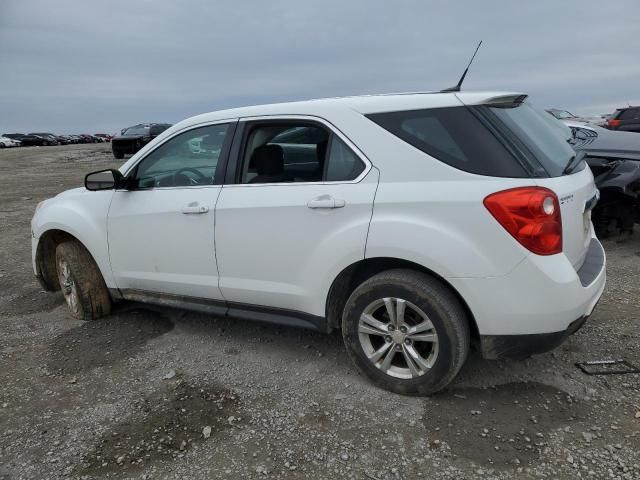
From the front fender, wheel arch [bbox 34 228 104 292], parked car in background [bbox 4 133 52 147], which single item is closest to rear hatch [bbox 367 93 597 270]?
the front fender

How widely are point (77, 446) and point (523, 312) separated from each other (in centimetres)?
243

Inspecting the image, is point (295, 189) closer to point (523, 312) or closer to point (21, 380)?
point (523, 312)

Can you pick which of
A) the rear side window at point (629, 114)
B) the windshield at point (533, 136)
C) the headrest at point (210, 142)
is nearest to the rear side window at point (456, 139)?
the windshield at point (533, 136)

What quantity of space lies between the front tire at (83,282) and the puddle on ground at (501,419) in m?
2.90

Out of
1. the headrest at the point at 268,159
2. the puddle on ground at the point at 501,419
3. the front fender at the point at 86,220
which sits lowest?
the puddle on ground at the point at 501,419

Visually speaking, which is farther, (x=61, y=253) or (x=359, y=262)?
(x=61, y=253)

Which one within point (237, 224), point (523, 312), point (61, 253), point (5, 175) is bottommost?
point (5, 175)

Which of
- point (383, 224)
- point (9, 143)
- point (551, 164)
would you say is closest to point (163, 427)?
point (383, 224)

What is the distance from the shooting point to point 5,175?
1917 centimetres

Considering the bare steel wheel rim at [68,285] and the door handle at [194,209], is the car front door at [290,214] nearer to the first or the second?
the door handle at [194,209]

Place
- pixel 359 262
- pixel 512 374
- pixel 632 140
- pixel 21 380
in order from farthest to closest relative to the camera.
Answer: pixel 632 140 < pixel 21 380 < pixel 512 374 < pixel 359 262

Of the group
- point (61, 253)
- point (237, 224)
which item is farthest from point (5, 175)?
point (237, 224)

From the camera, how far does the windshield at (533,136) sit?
271 cm

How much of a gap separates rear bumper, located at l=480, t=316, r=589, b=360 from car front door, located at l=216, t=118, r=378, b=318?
33.2 inches
